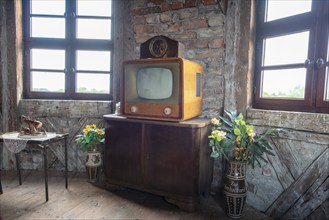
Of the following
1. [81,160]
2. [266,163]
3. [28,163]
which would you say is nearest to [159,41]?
[266,163]

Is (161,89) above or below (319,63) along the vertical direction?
below

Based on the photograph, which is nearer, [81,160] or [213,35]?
[213,35]

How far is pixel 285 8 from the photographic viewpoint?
212 cm

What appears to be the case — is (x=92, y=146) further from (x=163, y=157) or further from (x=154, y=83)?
(x=154, y=83)

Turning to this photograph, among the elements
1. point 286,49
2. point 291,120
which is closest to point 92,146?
point 291,120

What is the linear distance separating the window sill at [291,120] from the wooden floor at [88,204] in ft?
2.69

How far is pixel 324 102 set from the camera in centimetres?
189

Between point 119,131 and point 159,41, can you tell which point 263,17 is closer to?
point 159,41

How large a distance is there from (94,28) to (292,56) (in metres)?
2.21

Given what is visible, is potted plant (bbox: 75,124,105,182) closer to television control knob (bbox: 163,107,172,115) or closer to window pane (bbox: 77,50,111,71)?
window pane (bbox: 77,50,111,71)

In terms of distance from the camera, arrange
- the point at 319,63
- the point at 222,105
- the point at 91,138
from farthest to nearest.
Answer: the point at 91,138
the point at 222,105
the point at 319,63

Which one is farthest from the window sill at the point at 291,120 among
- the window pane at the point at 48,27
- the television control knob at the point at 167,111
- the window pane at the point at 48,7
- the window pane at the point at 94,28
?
the window pane at the point at 48,7

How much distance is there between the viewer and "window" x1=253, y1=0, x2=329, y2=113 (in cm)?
191

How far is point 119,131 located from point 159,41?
89 cm
